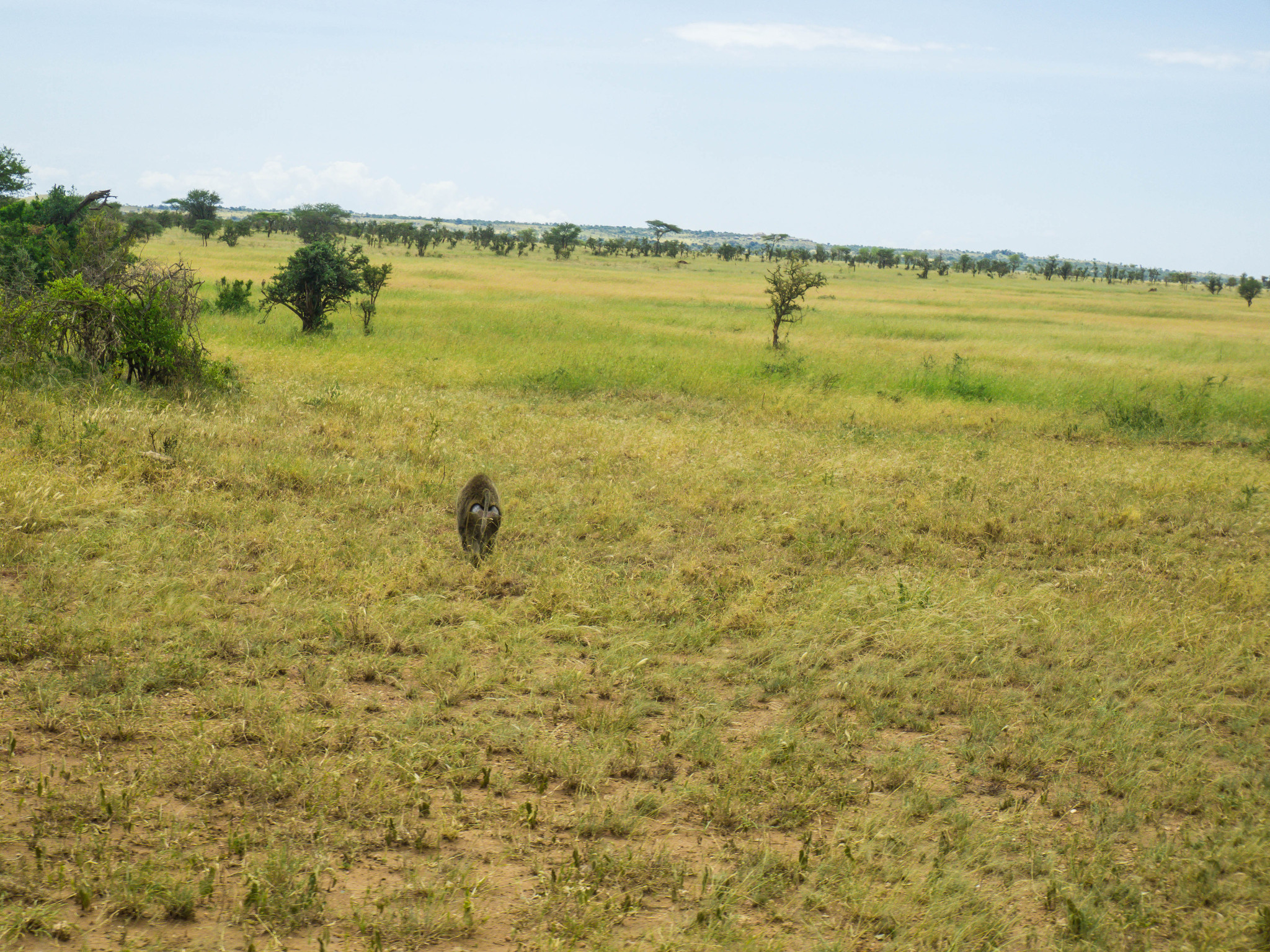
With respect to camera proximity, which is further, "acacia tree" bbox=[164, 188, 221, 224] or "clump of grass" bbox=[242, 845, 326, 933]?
"acacia tree" bbox=[164, 188, 221, 224]

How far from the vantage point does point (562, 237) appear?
95062 mm

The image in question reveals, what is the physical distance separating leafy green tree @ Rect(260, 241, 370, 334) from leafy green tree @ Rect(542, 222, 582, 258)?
218 ft

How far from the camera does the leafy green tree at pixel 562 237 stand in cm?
9331

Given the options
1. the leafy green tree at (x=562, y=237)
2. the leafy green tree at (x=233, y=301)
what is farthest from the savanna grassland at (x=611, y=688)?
the leafy green tree at (x=562, y=237)

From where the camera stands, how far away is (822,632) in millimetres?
7160

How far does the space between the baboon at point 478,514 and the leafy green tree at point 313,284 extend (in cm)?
1909

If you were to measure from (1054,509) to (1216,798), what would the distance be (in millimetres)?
6709

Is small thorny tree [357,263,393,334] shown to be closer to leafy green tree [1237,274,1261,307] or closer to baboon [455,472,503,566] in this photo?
baboon [455,472,503,566]

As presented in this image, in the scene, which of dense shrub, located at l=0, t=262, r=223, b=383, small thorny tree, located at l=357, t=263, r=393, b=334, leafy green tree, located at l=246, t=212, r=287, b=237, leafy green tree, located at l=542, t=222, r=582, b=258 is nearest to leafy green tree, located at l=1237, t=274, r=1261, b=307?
leafy green tree, located at l=542, t=222, r=582, b=258

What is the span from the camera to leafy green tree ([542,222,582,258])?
93.3 metres

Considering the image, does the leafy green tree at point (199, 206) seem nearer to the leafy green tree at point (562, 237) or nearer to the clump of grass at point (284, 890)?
the leafy green tree at point (562, 237)

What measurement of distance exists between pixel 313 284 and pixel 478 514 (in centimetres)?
2002

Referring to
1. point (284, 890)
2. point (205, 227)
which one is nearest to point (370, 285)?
point (284, 890)

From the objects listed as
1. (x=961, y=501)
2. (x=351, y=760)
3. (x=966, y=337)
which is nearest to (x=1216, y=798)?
(x=351, y=760)
